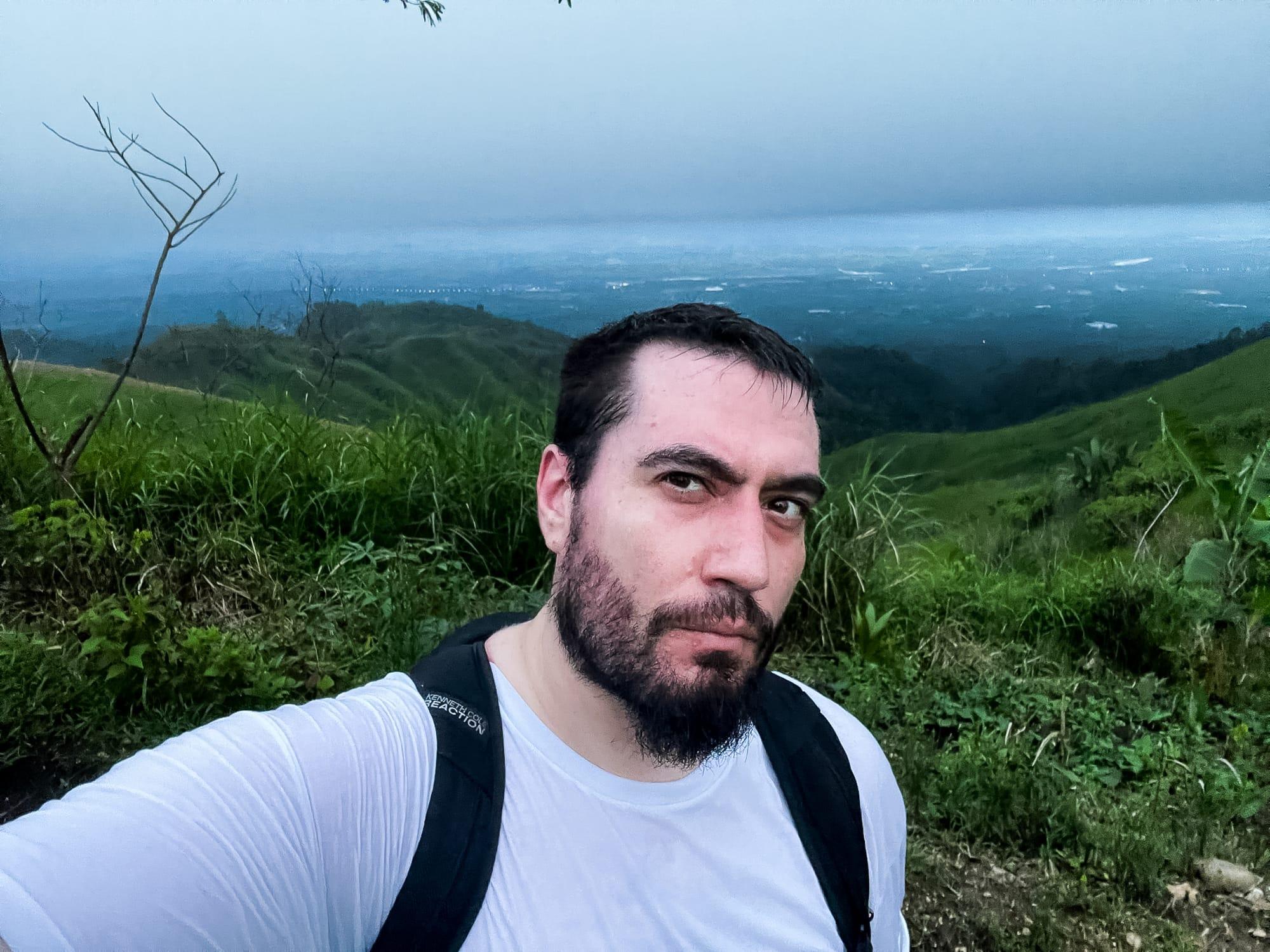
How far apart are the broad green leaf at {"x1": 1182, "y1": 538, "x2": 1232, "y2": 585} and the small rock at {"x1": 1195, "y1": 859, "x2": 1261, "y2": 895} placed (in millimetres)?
1952

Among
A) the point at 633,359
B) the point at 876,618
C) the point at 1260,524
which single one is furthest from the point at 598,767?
the point at 1260,524

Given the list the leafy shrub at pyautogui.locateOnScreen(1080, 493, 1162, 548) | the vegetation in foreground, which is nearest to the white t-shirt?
the vegetation in foreground

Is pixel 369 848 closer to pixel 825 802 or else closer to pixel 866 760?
pixel 825 802

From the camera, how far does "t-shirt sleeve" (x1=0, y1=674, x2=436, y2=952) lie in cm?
89

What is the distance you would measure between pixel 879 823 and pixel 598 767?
0.55m

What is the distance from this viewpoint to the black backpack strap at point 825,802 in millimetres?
1415

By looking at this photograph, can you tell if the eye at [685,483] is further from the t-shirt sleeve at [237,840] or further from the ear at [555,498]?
the t-shirt sleeve at [237,840]

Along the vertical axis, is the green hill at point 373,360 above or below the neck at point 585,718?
above

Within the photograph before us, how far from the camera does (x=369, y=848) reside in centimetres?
112

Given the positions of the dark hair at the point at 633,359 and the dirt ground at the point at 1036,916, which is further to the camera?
the dirt ground at the point at 1036,916

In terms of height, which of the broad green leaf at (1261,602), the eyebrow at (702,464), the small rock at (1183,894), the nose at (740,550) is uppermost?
the eyebrow at (702,464)

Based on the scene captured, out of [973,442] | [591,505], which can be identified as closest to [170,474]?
[591,505]

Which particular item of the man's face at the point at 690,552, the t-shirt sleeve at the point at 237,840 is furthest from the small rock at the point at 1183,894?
the t-shirt sleeve at the point at 237,840

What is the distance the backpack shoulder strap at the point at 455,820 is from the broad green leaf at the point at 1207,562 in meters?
4.47
